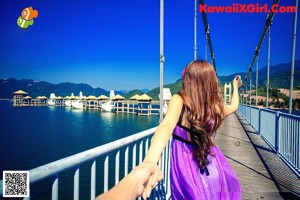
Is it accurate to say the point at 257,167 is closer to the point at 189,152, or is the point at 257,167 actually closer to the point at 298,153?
the point at 298,153

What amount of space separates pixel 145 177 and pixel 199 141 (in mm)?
890

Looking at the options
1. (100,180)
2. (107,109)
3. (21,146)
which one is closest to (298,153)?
(100,180)

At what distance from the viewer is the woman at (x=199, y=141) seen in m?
1.42

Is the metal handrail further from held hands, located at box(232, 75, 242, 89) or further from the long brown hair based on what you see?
the long brown hair

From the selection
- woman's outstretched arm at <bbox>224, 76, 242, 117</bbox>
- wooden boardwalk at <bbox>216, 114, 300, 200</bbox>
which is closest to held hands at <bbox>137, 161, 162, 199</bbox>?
woman's outstretched arm at <bbox>224, 76, 242, 117</bbox>

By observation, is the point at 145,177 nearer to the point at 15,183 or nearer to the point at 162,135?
the point at 162,135

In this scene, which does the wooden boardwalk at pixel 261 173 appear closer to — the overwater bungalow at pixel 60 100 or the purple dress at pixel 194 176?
the purple dress at pixel 194 176

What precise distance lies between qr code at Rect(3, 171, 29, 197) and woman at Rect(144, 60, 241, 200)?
79 centimetres

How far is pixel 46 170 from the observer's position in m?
1.01

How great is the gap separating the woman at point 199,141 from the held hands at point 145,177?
71 cm

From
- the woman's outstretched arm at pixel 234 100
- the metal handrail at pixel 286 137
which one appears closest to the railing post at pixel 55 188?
the woman's outstretched arm at pixel 234 100

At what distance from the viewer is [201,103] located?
4.72 ft

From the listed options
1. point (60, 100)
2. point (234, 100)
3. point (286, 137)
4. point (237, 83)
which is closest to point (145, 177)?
point (234, 100)

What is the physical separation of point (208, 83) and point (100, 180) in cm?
1639
